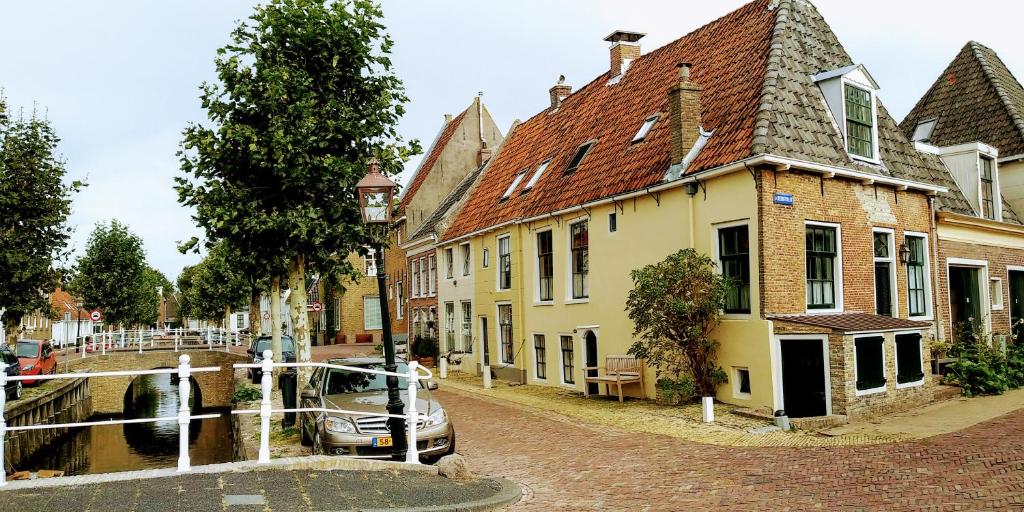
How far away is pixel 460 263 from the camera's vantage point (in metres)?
27.9

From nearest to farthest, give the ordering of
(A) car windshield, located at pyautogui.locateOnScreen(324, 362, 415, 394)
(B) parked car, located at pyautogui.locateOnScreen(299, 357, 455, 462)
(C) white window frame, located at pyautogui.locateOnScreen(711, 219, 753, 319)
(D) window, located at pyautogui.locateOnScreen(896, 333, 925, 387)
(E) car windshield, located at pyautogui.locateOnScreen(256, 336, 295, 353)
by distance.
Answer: (B) parked car, located at pyautogui.locateOnScreen(299, 357, 455, 462) → (A) car windshield, located at pyautogui.locateOnScreen(324, 362, 415, 394) → (C) white window frame, located at pyautogui.locateOnScreen(711, 219, 753, 319) → (D) window, located at pyautogui.locateOnScreen(896, 333, 925, 387) → (E) car windshield, located at pyautogui.locateOnScreen(256, 336, 295, 353)

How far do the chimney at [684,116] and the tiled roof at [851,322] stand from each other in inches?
161

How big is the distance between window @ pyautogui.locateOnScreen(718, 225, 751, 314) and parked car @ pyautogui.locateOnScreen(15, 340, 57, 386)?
2326 cm

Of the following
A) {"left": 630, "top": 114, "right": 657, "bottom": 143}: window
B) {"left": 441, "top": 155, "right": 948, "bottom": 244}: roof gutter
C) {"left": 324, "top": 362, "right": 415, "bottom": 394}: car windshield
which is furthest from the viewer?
{"left": 630, "top": 114, "right": 657, "bottom": 143}: window

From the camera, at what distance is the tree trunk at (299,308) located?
14258mm

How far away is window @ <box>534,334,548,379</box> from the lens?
21.8 m

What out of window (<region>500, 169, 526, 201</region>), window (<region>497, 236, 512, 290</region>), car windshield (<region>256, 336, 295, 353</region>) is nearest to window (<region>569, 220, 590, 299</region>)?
window (<region>497, 236, 512, 290</region>)

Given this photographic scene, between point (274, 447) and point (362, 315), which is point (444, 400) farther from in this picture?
point (362, 315)

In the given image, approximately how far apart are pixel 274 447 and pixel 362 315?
131 ft

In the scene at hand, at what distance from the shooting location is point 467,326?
2752cm

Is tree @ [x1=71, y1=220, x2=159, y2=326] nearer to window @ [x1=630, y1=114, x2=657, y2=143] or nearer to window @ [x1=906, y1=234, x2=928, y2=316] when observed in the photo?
window @ [x1=630, y1=114, x2=657, y2=143]

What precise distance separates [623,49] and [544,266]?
24.2ft

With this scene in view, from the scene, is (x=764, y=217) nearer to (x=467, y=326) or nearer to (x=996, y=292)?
(x=996, y=292)

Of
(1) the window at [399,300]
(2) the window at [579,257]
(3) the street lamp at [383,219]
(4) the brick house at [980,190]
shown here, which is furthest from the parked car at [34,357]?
(4) the brick house at [980,190]
